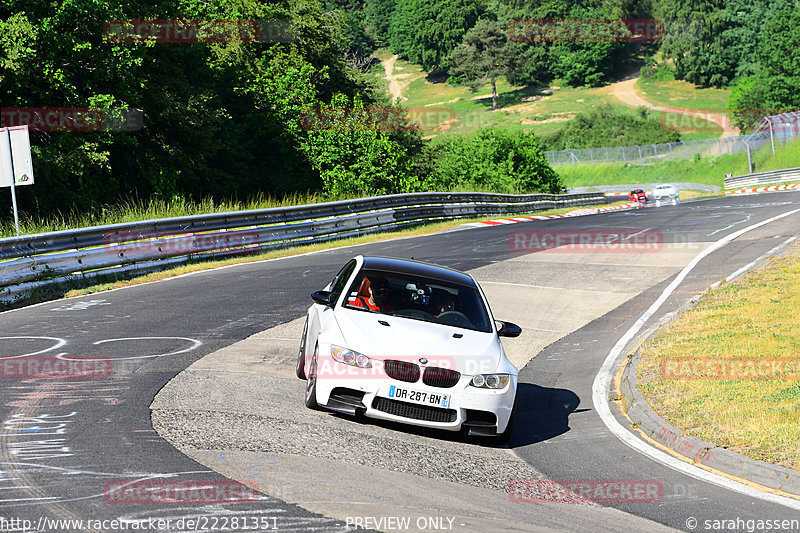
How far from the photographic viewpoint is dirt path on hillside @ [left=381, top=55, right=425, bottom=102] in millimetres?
158375

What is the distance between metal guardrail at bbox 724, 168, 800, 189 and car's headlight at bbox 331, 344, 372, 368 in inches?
2199

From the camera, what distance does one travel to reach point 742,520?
20.3 ft

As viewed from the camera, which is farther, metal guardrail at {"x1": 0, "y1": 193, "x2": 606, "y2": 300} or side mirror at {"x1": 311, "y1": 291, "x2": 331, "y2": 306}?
metal guardrail at {"x1": 0, "y1": 193, "x2": 606, "y2": 300}

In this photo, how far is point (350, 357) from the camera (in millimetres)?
8250

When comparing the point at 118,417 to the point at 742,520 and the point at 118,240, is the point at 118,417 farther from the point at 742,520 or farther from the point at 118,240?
the point at 118,240

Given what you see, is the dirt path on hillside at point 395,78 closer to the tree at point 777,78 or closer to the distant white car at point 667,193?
the tree at point 777,78

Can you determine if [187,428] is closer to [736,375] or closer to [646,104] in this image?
[736,375]

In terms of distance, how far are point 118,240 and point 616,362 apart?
10.9 metres

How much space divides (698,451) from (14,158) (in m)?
13.3

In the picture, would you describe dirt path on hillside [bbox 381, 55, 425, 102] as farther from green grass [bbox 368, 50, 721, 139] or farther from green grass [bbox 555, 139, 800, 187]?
green grass [bbox 555, 139, 800, 187]

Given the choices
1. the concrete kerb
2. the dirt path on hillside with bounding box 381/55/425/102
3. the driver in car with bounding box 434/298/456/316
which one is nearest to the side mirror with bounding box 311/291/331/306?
the driver in car with bounding box 434/298/456/316

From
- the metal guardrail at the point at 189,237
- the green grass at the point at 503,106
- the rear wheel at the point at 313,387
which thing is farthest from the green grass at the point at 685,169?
the rear wheel at the point at 313,387

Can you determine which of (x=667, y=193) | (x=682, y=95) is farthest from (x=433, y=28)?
(x=667, y=193)

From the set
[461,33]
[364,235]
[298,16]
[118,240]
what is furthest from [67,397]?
[461,33]
